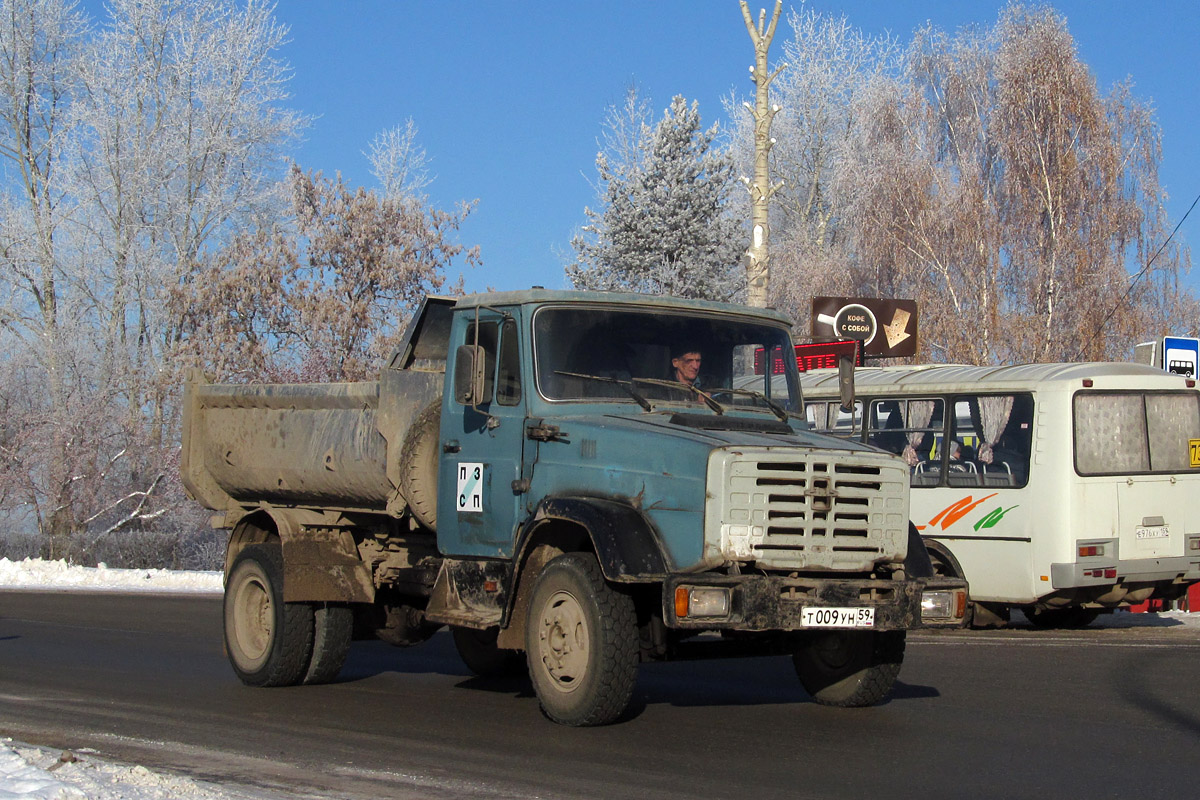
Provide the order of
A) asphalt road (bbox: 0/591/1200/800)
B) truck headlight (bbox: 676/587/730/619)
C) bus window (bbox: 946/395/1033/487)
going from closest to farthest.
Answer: asphalt road (bbox: 0/591/1200/800), truck headlight (bbox: 676/587/730/619), bus window (bbox: 946/395/1033/487)

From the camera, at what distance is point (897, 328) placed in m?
28.0

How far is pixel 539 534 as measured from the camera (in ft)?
27.9

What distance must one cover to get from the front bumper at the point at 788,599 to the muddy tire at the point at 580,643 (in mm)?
408

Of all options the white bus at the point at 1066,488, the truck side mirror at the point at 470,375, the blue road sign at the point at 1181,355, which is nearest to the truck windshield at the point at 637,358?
the truck side mirror at the point at 470,375

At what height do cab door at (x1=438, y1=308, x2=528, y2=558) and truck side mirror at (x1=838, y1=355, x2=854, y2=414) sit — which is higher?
truck side mirror at (x1=838, y1=355, x2=854, y2=414)

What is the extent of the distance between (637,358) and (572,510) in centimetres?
130

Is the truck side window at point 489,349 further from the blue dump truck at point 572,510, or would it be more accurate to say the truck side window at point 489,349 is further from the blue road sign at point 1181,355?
the blue road sign at point 1181,355

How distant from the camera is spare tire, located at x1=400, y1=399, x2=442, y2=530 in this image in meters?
9.62

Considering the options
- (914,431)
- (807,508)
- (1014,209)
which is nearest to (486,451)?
(807,508)

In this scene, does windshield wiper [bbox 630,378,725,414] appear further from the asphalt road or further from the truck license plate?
the asphalt road

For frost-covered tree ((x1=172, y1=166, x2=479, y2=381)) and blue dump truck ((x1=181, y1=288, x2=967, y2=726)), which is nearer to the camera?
blue dump truck ((x1=181, y1=288, x2=967, y2=726))

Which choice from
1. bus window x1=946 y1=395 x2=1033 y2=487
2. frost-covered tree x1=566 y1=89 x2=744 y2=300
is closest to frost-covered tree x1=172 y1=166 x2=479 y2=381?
frost-covered tree x1=566 y1=89 x2=744 y2=300

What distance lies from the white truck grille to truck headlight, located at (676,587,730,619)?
0.74 ft

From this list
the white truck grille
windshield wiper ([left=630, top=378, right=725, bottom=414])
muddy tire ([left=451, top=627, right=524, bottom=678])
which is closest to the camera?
the white truck grille
